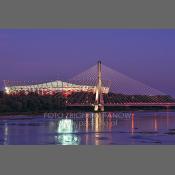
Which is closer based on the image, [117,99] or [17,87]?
[117,99]

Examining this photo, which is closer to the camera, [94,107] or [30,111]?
[30,111]

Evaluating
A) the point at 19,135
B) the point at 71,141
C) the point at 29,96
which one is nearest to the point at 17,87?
the point at 29,96

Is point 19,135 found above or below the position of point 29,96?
below

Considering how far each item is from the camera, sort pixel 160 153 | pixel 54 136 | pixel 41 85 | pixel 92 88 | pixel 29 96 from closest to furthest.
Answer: pixel 160 153
pixel 54 136
pixel 29 96
pixel 92 88
pixel 41 85

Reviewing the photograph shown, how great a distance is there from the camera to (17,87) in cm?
2778

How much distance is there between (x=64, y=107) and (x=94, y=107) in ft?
4.74

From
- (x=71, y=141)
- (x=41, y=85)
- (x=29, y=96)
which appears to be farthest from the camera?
(x=41, y=85)

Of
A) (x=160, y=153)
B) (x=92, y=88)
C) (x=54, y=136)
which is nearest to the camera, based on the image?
(x=160, y=153)

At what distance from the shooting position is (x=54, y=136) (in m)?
11.1

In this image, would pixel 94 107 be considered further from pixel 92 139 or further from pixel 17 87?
pixel 92 139

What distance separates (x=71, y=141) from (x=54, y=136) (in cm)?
126

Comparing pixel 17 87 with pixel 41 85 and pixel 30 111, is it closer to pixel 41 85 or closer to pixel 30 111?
pixel 41 85

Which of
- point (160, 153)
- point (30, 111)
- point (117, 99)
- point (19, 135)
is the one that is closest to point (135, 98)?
point (117, 99)

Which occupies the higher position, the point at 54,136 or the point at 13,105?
the point at 13,105
